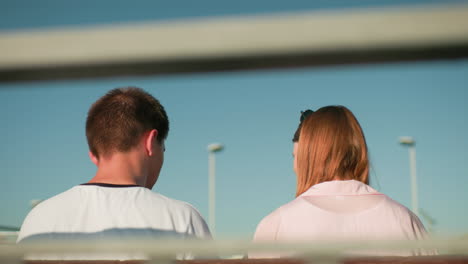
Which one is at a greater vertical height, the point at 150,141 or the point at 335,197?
the point at 150,141

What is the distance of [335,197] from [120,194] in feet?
4.19

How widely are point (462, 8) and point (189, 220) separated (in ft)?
8.04

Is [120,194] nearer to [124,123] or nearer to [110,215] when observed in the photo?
[110,215]

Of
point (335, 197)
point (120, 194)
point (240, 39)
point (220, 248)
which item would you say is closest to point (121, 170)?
point (120, 194)

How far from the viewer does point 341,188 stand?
335cm

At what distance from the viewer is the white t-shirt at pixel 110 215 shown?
2727 millimetres

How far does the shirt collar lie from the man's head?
1.01 m

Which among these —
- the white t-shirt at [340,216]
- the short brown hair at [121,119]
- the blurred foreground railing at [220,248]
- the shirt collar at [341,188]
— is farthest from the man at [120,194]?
the blurred foreground railing at [220,248]

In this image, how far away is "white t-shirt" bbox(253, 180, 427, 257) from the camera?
10.4 ft

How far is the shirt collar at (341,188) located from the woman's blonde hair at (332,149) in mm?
82

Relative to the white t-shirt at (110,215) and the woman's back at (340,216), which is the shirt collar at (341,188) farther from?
the white t-shirt at (110,215)

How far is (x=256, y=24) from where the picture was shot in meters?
0.55

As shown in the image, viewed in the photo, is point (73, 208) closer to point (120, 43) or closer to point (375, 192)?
point (375, 192)

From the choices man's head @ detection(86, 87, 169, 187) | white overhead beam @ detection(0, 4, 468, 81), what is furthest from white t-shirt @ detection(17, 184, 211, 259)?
white overhead beam @ detection(0, 4, 468, 81)
